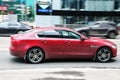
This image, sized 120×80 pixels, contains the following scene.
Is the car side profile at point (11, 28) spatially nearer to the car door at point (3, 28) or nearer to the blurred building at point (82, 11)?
the car door at point (3, 28)

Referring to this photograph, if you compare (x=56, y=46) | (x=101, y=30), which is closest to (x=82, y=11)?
(x=101, y=30)

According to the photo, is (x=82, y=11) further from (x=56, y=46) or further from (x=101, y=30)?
(x=56, y=46)

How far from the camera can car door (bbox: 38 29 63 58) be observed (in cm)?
1287

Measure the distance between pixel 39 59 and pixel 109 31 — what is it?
1914 cm

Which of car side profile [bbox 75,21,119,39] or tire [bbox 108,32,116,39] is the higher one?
car side profile [bbox 75,21,119,39]

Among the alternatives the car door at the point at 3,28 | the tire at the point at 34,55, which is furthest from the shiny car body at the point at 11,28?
the tire at the point at 34,55

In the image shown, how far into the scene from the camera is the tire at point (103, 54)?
1333 cm

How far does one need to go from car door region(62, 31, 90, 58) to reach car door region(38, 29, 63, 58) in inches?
7.4

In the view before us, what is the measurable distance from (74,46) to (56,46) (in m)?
0.68

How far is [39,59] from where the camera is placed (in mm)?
12773

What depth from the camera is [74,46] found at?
13109 millimetres

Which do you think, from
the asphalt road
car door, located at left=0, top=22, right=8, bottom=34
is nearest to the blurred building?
car door, located at left=0, top=22, right=8, bottom=34

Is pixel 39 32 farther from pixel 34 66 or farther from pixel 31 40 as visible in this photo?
pixel 34 66

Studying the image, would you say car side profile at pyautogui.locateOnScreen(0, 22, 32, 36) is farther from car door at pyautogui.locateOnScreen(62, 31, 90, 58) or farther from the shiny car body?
car door at pyautogui.locateOnScreen(62, 31, 90, 58)
